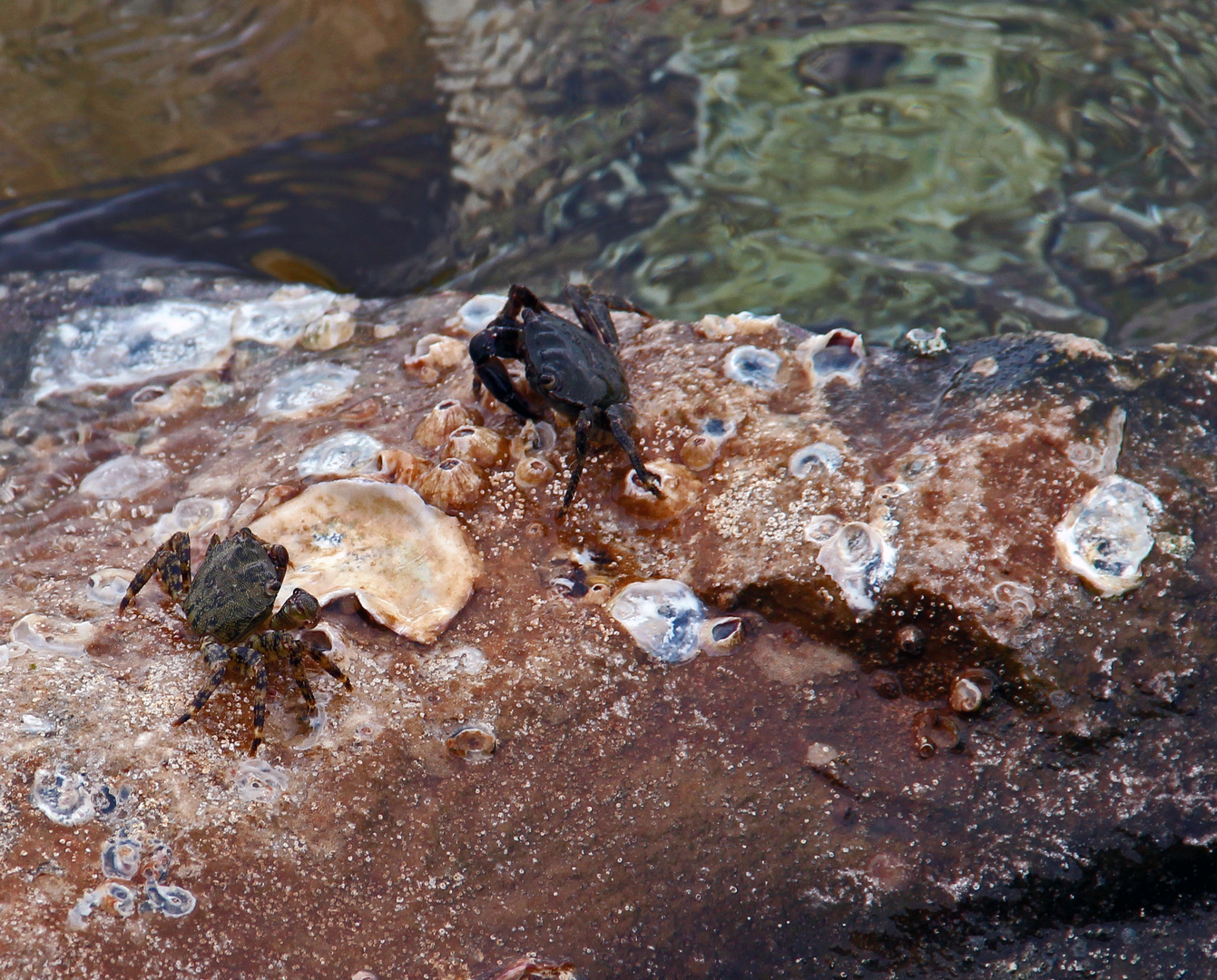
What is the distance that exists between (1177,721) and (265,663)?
2.90m

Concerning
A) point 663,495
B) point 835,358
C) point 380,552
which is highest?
point 835,358

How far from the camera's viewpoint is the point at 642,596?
2.98 metres

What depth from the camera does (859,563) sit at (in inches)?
114

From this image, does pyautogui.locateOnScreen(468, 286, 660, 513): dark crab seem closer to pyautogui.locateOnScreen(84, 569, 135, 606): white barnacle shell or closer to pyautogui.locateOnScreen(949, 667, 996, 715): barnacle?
pyautogui.locateOnScreen(949, 667, 996, 715): barnacle

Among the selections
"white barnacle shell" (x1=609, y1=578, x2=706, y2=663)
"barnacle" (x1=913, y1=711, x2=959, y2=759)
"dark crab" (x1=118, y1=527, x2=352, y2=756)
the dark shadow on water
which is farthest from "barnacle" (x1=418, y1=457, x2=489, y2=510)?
the dark shadow on water

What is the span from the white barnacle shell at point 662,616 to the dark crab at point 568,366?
15.7 inches

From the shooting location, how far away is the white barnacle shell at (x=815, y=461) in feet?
10.3

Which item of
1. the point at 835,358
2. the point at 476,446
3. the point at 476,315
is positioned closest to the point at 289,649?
the point at 476,446

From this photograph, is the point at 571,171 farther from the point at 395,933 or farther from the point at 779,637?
the point at 395,933

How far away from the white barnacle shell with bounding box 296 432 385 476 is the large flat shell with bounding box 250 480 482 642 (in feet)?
0.62

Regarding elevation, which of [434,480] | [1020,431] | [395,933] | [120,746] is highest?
[1020,431]

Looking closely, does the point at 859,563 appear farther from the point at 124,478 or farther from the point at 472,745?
the point at 124,478

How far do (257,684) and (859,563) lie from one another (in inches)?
79.2

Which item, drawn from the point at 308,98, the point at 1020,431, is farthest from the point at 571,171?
the point at 1020,431
